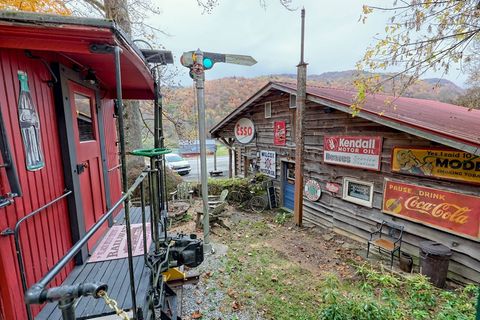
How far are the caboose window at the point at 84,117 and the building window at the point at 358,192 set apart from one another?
6892mm

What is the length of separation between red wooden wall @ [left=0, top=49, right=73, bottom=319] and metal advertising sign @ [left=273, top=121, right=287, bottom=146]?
835 cm

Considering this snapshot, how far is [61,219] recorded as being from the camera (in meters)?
2.79

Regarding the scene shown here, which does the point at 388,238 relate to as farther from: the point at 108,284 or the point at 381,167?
the point at 108,284

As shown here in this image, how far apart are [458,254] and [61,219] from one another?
24.0 ft

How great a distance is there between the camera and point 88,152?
11.4ft

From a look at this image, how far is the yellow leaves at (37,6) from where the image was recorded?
18.8 feet

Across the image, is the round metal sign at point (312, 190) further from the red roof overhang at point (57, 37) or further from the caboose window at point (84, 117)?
the red roof overhang at point (57, 37)

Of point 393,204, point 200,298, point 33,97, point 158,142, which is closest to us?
point 33,97

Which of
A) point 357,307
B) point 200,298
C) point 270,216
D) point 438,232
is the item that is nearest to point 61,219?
point 200,298

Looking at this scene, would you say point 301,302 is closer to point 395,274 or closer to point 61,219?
point 395,274

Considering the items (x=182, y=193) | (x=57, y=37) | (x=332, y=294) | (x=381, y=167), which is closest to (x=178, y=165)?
(x=182, y=193)

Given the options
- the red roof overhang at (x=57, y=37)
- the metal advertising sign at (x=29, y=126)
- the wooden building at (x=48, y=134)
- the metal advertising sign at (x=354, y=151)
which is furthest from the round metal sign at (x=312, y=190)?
the metal advertising sign at (x=29, y=126)

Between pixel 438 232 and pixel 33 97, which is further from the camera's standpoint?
pixel 438 232

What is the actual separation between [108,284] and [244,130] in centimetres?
1037
